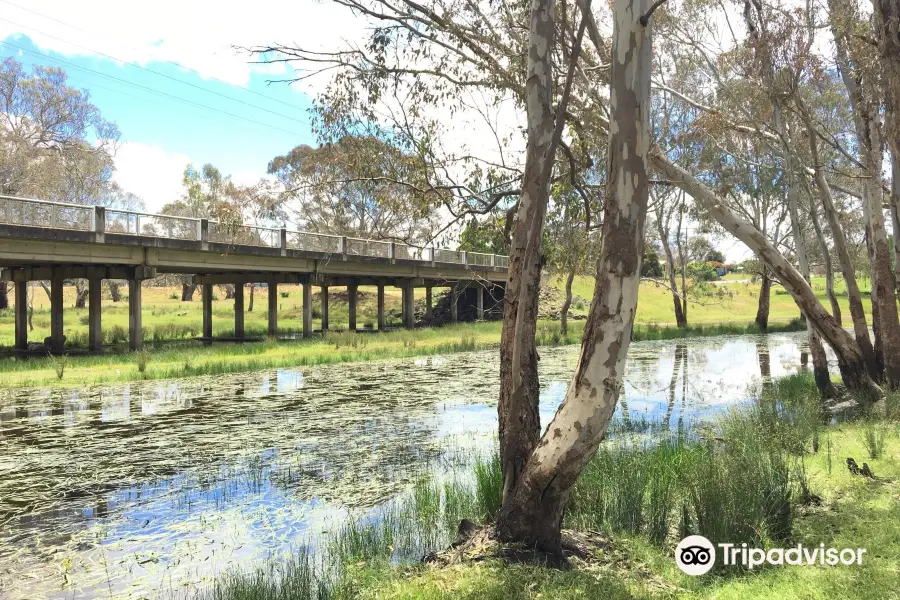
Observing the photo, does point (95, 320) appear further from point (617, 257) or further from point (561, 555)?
point (617, 257)

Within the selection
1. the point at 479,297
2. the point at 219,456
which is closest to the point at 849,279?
the point at 219,456

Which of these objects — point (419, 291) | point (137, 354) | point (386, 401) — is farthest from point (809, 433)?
→ point (419, 291)

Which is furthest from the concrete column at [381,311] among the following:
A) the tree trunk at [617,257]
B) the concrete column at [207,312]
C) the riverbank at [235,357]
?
the tree trunk at [617,257]

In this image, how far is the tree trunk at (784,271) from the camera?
801 cm

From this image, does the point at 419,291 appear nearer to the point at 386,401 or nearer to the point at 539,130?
the point at 386,401

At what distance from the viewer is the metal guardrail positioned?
16562 mm

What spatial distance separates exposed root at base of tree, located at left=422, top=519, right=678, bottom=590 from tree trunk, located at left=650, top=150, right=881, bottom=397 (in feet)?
16.0

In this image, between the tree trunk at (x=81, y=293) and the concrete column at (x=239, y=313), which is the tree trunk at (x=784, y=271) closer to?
the concrete column at (x=239, y=313)

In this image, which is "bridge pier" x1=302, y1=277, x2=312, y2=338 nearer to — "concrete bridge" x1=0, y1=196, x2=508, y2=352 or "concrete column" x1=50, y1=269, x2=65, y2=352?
"concrete bridge" x1=0, y1=196, x2=508, y2=352

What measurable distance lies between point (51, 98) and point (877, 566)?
39978mm

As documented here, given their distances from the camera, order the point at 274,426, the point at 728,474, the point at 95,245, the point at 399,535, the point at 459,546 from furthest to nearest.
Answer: the point at 95,245, the point at 274,426, the point at 399,535, the point at 728,474, the point at 459,546

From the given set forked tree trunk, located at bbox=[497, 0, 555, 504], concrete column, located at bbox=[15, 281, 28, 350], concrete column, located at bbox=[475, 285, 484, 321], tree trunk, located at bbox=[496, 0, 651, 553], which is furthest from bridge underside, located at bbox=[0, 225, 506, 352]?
tree trunk, located at bbox=[496, 0, 651, 553]

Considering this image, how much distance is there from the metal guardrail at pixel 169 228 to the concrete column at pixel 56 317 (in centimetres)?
482

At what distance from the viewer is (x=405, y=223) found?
40344 millimetres
